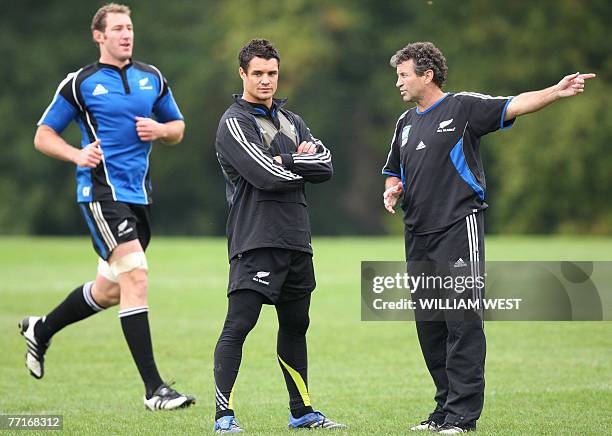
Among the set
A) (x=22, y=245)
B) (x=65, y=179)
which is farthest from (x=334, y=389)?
(x=65, y=179)

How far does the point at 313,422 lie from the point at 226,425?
64cm

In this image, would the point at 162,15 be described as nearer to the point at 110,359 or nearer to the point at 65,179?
the point at 65,179

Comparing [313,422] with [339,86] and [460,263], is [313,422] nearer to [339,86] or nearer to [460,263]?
[460,263]

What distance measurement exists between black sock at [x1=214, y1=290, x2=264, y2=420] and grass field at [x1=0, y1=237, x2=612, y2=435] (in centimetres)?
27

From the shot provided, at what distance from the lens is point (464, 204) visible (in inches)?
253

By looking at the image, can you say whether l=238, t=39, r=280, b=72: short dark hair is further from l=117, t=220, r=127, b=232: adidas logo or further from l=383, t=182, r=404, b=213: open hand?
l=117, t=220, r=127, b=232: adidas logo

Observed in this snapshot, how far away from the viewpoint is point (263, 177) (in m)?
6.25

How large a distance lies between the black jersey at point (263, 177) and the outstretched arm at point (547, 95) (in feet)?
3.80

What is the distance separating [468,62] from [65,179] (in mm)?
16871

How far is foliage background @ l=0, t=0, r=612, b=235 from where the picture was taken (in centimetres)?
3962

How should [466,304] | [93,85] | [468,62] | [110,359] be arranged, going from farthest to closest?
[468,62] < [110,359] < [93,85] < [466,304]

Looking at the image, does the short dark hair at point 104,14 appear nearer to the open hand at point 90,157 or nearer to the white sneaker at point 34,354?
the open hand at point 90,157

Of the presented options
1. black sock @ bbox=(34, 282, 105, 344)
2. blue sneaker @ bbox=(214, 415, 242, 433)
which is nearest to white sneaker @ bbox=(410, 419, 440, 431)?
blue sneaker @ bbox=(214, 415, 242, 433)

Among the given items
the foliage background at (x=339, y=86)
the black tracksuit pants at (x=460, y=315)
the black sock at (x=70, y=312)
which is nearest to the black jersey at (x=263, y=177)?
the black tracksuit pants at (x=460, y=315)
